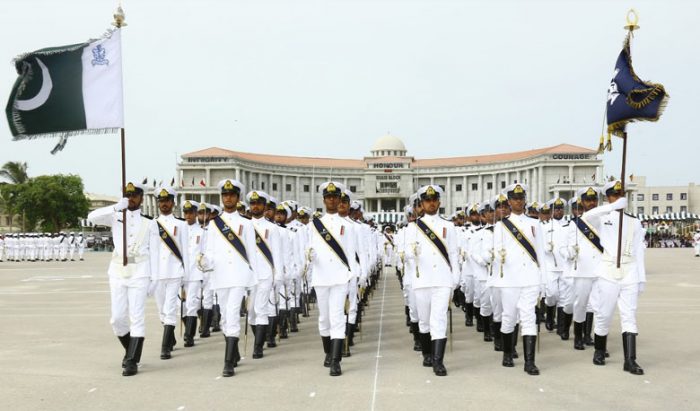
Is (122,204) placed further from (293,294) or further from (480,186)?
(480,186)

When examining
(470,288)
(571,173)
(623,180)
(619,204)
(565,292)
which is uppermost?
(571,173)

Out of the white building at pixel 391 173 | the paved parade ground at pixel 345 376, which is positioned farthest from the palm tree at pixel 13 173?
the paved parade ground at pixel 345 376

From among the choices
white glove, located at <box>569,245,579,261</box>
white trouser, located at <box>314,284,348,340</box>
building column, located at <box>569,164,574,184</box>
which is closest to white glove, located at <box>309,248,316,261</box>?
white trouser, located at <box>314,284,348,340</box>

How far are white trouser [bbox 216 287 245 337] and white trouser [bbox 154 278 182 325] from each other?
1282 mm

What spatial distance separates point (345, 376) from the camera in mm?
6547

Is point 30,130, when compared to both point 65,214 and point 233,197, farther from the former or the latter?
point 65,214

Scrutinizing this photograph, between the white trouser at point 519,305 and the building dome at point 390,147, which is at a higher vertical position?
the building dome at point 390,147

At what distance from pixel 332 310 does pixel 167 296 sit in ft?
8.81

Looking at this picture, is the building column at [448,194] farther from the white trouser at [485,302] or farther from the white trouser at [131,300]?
the white trouser at [131,300]

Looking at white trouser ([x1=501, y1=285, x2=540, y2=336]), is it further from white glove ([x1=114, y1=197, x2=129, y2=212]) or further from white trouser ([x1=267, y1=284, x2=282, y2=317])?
white glove ([x1=114, y1=197, x2=129, y2=212])

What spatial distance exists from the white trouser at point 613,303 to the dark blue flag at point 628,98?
214cm

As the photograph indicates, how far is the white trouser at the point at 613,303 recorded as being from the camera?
22.8 feet

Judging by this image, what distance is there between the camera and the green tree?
60531 millimetres

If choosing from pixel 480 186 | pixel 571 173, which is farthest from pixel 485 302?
pixel 480 186
